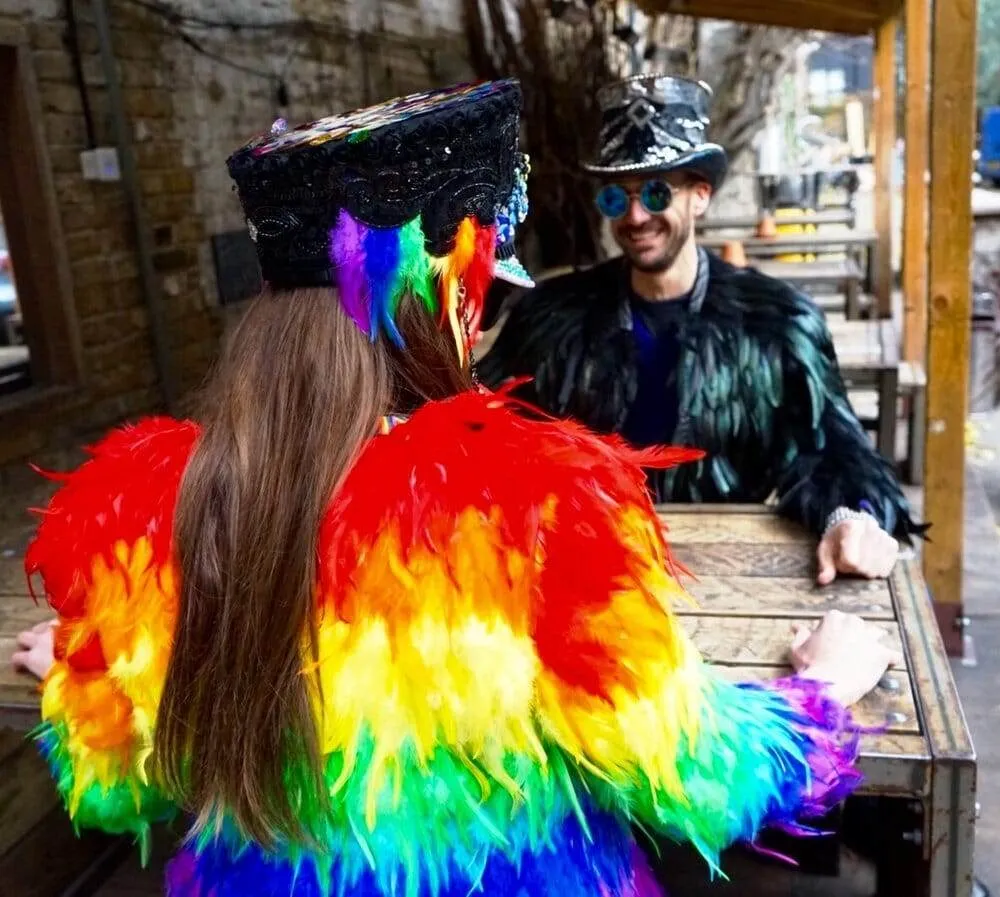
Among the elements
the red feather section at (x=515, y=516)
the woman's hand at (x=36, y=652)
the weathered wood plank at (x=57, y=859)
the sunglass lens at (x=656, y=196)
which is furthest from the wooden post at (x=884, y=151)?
the red feather section at (x=515, y=516)

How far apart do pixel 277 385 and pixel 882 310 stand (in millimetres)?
6469

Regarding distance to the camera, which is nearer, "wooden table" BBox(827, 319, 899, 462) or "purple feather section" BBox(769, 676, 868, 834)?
"purple feather section" BBox(769, 676, 868, 834)

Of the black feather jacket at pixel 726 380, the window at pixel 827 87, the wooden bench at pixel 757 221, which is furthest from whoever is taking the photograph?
the window at pixel 827 87

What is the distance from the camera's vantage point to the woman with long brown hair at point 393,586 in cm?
111

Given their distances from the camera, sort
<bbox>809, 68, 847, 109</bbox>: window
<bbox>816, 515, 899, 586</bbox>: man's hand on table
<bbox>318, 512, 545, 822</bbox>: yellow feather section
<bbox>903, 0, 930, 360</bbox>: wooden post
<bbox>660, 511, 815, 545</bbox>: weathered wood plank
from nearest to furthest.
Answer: <bbox>318, 512, 545, 822</bbox>: yellow feather section → <bbox>816, 515, 899, 586</bbox>: man's hand on table → <bbox>660, 511, 815, 545</bbox>: weathered wood plank → <bbox>903, 0, 930, 360</bbox>: wooden post → <bbox>809, 68, 847, 109</bbox>: window

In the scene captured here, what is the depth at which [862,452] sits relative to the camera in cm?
228

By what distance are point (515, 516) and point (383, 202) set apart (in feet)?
1.21

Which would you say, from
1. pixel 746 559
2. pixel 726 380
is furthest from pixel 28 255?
pixel 746 559

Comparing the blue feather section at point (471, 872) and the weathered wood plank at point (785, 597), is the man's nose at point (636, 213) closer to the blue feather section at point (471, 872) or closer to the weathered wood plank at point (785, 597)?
the weathered wood plank at point (785, 597)

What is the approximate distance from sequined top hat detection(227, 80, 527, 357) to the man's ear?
4.75 feet

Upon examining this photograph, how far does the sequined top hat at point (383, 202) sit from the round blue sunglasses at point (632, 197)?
1.32 meters

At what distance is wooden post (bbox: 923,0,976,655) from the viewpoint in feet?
10.4

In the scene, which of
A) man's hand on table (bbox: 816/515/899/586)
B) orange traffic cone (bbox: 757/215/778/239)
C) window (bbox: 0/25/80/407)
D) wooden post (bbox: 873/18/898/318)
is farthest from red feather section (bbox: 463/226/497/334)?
orange traffic cone (bbox: 757/215/778/239)

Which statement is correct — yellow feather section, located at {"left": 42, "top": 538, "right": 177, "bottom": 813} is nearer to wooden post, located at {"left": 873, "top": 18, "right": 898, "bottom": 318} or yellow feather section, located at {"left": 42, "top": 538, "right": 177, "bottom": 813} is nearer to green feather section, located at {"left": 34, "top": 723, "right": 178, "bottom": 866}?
A: green feather section, located at {"left": 34, "top": 723, "right": 178, "bottom": 866}
